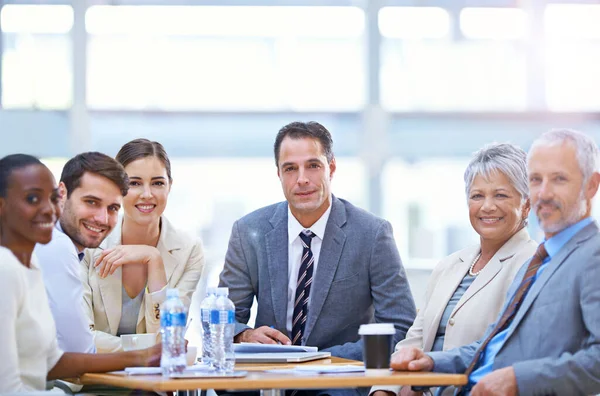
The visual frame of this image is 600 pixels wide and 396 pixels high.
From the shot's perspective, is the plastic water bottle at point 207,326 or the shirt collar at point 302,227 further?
the shirt collar at point 302,227

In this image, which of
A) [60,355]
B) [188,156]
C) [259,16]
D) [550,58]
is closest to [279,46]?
[259,16]

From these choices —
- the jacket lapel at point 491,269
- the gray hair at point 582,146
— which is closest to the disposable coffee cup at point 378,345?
the jacket lapel at point 491,269

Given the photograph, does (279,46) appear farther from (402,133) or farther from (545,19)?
(545,19)

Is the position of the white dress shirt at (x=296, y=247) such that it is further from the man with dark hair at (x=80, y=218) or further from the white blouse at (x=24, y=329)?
the white blouse at (x=24, y=329)

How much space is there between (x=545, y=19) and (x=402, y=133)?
180cm

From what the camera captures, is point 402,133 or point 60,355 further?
point 402,133

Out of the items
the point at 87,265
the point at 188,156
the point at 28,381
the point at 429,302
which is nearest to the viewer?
the point at 28,381

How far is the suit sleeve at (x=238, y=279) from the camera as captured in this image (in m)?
3.82

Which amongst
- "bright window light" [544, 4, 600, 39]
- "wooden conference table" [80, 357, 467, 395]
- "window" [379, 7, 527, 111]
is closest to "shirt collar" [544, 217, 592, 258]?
"wooden conference table" [80, 357, 467, 395]

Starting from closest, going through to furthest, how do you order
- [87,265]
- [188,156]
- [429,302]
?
1. [429,302]
2. [87,265]
3. [188,156]

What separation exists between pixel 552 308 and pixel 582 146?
0.50 m

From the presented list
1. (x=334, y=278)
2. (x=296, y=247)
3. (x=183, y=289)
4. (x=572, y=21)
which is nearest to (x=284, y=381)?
(x=334, y=278)

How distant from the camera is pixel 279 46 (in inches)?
333

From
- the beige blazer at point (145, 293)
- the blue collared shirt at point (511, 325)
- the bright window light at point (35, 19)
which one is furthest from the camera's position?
the bright window light at point (35, 19)
